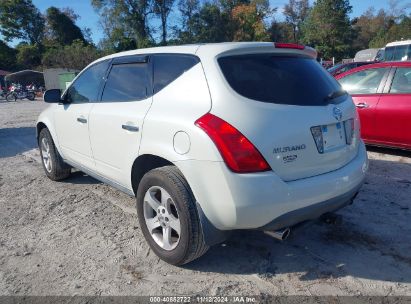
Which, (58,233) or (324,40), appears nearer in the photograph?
(58,233)

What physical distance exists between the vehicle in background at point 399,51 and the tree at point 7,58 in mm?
53446

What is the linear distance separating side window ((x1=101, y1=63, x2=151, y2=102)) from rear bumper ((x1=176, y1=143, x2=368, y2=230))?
958 mm

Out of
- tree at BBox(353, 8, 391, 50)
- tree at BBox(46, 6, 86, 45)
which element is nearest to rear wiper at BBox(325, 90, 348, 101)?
tree at BBox(46, 6, 86, 45)

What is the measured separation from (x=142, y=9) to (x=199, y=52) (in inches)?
2040

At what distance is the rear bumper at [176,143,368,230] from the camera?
2389 mm

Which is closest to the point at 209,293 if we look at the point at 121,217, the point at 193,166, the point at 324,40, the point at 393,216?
the point at 193,166

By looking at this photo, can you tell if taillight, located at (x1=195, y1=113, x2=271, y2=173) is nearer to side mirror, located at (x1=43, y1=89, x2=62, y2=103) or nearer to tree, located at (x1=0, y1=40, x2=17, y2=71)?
side mirror, located at (x1=43, y1=89, x2=62, y2=103)

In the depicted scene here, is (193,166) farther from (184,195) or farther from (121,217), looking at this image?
(121,217)

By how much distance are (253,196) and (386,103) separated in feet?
13.5

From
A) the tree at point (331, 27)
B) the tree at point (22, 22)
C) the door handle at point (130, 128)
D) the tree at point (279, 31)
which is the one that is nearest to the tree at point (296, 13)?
the tree at point (279, 31)

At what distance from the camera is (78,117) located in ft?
13.3

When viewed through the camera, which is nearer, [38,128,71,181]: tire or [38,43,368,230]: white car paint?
[38,43,368,230]: white car paint

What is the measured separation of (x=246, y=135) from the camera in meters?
2.41

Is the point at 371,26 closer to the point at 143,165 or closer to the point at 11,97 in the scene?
the point at 11,97
